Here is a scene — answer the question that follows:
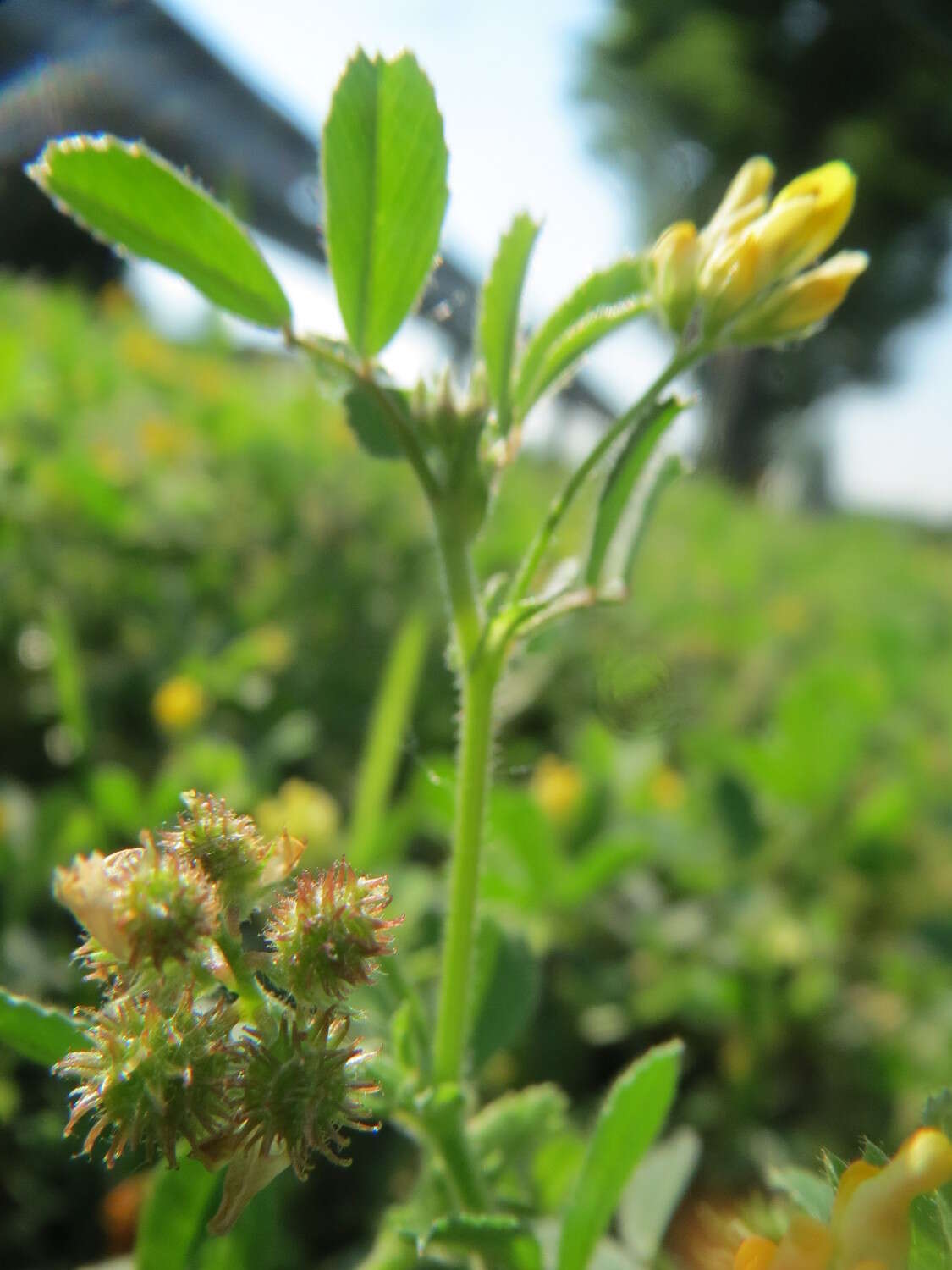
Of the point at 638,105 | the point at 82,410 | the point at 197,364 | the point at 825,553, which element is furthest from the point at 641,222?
the point at 82,410

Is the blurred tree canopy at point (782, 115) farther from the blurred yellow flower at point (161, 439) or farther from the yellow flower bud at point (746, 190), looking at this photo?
the yellow flower bud at point (746, 190)

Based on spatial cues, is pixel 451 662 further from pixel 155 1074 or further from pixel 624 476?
pixel 155 1074

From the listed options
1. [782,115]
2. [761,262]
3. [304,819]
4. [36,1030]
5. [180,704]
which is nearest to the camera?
[36,1030]

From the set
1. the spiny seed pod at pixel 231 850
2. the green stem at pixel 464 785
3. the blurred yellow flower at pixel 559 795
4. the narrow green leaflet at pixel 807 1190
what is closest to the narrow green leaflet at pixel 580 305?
the green stem at pixel 464 785

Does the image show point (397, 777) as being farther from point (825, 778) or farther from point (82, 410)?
point (82, 410)

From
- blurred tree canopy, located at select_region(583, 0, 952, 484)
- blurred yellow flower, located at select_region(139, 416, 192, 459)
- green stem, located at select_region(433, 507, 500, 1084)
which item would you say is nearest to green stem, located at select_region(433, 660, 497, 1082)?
green stem, located at select_region(433, 507, 500, 1084)

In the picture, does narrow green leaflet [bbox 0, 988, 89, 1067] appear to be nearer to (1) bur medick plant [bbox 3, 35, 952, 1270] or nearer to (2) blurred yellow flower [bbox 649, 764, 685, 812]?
(1) bur medick plant [bbox 3, 35, 952, 1270]

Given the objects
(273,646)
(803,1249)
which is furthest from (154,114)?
(803,1249)
